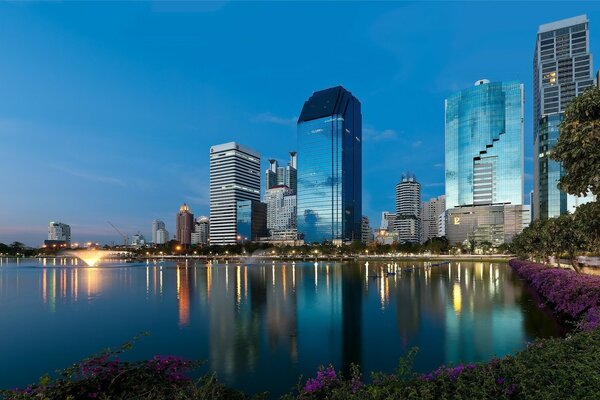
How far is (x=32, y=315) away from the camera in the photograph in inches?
1350

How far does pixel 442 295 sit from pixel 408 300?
6.15 metres

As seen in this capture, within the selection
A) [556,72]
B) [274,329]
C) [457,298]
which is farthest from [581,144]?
[556,72]

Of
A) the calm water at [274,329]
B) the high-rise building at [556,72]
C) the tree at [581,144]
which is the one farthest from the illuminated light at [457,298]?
the high-rise building at [556,72]

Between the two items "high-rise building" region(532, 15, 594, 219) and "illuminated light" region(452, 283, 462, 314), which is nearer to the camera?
"illuminated light" region(452, 283, 462, 314)

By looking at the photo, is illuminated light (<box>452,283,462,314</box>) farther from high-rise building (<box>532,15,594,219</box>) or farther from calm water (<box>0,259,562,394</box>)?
high-rise building (<box>532,15,594,219</box>)

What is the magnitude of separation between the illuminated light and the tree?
777 inches

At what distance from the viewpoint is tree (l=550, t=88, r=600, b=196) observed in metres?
13.7

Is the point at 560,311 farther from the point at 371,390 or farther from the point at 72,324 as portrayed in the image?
the point at 72,324

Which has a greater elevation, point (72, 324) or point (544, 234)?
point (544, 234)

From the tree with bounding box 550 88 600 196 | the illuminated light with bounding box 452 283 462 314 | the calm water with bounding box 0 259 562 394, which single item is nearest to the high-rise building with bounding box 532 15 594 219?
the illuminated light with bounding box 452 283 462 314

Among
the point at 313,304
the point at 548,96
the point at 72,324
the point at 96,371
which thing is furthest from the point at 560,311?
the point at 548,96

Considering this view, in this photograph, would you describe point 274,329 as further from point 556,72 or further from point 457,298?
point 556,72

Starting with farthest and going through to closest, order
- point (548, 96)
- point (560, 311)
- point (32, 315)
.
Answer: point (548, 96)
point (32, 315)
point (560, 311)

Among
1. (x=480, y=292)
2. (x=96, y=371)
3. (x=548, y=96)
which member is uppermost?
(x=548, y=96)
